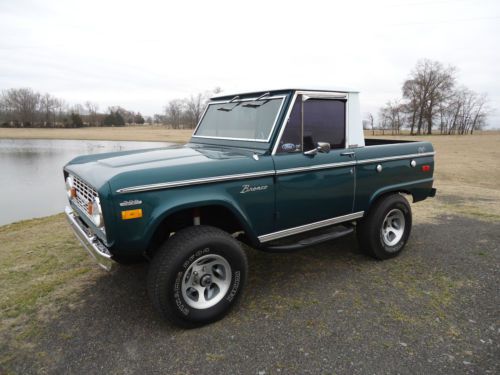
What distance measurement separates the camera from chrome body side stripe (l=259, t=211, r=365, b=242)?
11.5 feet

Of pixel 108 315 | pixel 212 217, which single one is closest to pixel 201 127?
pixel 212 217

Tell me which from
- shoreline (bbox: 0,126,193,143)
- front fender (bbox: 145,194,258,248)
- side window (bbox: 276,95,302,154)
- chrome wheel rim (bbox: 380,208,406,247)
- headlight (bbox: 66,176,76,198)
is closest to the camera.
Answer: front fender (bbox: 145,194,258,248)

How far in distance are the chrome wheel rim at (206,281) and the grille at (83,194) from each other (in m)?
1.09

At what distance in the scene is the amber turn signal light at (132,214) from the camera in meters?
2.67

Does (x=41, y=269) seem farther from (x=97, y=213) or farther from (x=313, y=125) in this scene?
(x=313, y=125)

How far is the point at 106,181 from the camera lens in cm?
269

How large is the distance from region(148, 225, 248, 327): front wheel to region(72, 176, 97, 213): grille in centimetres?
79

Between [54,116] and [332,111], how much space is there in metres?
93.2

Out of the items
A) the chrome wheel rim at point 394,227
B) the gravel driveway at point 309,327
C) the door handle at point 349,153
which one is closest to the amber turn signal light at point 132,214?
the gravel driveway at point 309,327

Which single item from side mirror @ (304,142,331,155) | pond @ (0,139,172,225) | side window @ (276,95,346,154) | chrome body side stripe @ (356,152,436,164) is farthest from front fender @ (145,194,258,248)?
pond @ (0,139,172,225)

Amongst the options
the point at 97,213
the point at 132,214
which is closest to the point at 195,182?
the point at 132,214

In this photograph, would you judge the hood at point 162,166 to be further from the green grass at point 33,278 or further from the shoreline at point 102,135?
the shoreline at point 102,135

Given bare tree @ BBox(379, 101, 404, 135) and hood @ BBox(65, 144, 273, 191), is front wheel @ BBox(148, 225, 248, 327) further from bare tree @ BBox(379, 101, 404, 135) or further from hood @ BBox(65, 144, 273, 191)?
bare tree @ BBox(379, 101, 404, 135)

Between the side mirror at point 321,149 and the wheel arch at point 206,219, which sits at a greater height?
the side mirror at point 321,149
